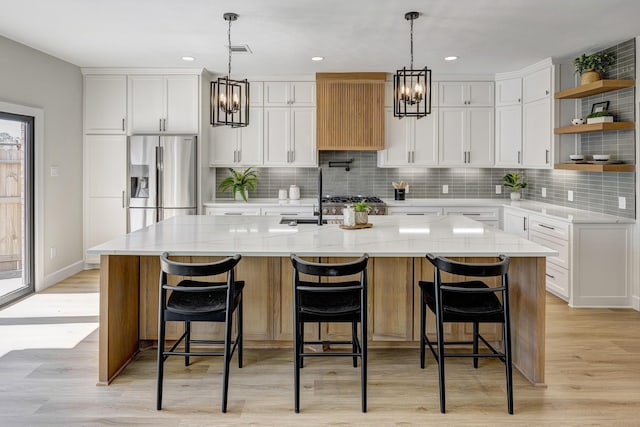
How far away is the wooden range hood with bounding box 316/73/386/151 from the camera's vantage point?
6.40 metres

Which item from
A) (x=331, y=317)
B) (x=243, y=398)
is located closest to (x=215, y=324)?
(x=243, y=398)

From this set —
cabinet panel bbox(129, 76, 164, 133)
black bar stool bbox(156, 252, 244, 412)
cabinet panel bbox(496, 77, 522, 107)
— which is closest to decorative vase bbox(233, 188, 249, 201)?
cabinet panel bbox(129, 76, 164, 133)

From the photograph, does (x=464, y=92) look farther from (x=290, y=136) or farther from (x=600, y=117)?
(x=290, y=136)

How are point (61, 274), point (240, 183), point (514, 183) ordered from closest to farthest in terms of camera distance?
point (61, 274), point (240, 183), point (514, 183)

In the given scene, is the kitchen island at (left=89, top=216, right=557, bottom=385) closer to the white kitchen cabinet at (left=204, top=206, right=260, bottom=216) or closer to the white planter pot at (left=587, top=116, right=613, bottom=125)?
the white planter pot at (left=587, top=116, right=613, bottom=125)

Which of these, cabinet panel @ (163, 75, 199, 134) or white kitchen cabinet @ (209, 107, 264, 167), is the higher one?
cabinet panel @ (163, 75, 199, 134)

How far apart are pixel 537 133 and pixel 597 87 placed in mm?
1163

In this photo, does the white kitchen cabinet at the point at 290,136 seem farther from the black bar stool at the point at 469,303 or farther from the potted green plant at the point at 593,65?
the black bar stool at the point at 469,303

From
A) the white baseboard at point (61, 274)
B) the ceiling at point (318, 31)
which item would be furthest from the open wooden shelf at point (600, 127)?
the white baseboard at point (61, 274)

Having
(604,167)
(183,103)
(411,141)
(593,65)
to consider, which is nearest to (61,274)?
(183,103)

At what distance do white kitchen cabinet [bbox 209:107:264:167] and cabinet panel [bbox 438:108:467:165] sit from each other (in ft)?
7.76

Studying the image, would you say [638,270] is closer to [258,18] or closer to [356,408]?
[356,408]

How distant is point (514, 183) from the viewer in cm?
667

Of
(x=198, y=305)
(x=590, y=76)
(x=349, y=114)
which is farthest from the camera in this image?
(x=349, y=114)
